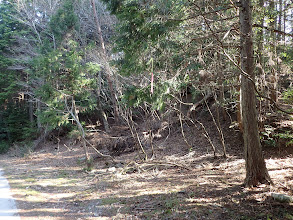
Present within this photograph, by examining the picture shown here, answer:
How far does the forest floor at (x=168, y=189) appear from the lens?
467cm

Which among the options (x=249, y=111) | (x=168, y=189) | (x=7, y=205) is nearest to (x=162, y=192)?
(x=168, y=189)

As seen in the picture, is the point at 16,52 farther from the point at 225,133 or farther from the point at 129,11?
the point at 225,133

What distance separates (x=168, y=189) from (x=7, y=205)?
503 cm

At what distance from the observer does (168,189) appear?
21.2 feet

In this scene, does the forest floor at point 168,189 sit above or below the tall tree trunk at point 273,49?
below

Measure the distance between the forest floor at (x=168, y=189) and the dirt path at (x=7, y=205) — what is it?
178 mm

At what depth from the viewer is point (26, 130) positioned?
20203 mm

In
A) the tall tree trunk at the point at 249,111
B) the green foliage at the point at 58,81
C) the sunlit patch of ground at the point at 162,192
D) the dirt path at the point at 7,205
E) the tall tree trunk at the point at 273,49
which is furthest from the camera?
the green foliage at the point at 58,81

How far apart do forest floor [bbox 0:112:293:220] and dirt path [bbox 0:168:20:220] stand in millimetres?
178

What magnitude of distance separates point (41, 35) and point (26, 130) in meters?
9.14

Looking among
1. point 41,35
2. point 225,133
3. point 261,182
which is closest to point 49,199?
point 261,182

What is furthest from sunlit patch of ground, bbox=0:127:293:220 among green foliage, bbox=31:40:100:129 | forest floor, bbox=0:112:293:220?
green foliage, bbox=31:40:100:129

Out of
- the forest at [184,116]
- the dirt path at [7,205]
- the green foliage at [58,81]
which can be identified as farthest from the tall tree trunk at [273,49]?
the green foliage at [58,81]

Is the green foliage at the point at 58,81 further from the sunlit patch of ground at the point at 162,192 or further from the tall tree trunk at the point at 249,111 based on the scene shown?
the tall tree trunk at the point at 249,111
